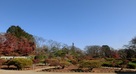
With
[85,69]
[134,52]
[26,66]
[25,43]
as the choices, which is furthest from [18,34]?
[85,69]

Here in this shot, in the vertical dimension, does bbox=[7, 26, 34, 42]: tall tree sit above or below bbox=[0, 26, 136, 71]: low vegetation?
above

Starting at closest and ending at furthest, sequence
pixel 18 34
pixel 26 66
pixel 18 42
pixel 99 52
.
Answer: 1. pixel 26 66
2. pixel 18 42
3. pixel 18 34
4. pixel 99 52

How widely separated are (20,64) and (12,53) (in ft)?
68.4

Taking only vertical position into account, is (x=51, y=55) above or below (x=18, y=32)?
below

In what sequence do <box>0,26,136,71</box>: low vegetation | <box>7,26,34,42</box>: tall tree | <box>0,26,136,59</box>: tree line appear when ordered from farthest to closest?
<box>7,26,34,42</box>: tall tree < <box>0,26,136,59</box>: tree line < <box>0,26,136,71</box>: low vegetation

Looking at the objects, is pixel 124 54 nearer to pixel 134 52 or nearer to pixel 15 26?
pixel 134 52

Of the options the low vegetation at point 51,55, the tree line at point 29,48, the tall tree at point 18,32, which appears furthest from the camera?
the tall tree at point 18,32

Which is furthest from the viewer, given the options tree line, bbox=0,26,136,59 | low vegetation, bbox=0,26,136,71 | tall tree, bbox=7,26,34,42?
tall tree, bbox=7,26,34,42

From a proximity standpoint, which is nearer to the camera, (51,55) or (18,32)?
(51,55)

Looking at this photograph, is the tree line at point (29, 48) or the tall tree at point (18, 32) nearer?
the tree line at point (29, 48)

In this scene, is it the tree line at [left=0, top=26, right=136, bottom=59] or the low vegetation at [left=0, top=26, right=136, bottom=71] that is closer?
the low vegetation at [left=0, top=26, right=136, bottom=71]

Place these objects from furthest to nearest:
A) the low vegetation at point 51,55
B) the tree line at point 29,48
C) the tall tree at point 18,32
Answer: the tall tree at point 18,32, the tree line at point 29,48, the low vegetation at point 51,55

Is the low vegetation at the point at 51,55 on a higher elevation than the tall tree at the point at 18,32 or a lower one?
lower

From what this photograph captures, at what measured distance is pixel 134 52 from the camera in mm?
52344
